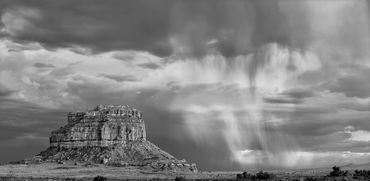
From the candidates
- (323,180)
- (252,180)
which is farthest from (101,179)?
(323,180)

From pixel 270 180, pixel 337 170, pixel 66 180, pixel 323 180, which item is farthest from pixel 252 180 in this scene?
pixel 66 180

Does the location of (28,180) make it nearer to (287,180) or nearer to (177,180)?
(177,180)

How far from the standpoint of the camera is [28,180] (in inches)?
5768

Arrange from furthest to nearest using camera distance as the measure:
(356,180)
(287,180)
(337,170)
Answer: (337,170)
(287,180)
(356,180)

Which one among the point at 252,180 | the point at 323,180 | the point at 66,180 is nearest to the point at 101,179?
the point at 66,180

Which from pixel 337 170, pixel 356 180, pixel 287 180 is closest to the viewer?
pixel 356 180

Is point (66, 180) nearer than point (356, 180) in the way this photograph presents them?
No

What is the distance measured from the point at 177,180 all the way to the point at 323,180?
37796 mm

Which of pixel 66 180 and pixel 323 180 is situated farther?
pixel 66 180

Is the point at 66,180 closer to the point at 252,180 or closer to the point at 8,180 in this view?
the point at 8,180

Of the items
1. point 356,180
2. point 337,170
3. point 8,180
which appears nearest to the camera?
point 356,180

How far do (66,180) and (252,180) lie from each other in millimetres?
46863

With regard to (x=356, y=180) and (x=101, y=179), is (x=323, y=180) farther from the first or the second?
(x=101, y=179)

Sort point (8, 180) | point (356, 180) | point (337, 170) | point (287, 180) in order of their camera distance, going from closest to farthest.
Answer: point (356, 180), point (287, 180), point (8, 180), point (337, 170)
